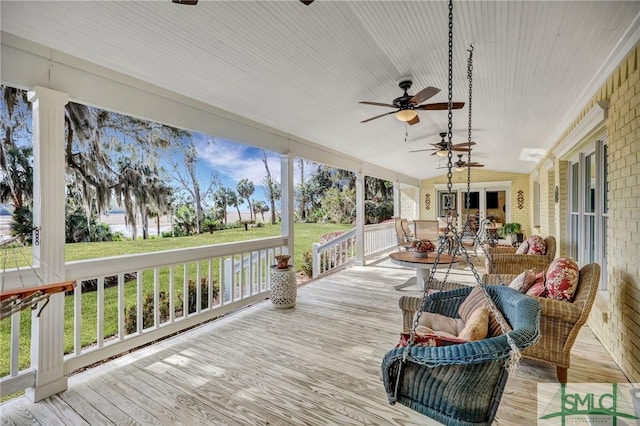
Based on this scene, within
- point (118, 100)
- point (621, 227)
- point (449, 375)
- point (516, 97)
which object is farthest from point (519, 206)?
point (118, 100)

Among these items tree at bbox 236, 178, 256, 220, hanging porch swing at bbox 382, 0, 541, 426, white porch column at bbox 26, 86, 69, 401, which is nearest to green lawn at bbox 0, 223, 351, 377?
tree at bbox 236, 178, 256, 220

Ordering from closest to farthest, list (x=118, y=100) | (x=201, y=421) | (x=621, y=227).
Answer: (x=201, y=421) < (x=621, y=227) < (x=118, y=100)

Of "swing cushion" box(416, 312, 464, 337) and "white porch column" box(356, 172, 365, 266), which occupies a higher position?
"white porch column" box(356, 172, 365, 266)

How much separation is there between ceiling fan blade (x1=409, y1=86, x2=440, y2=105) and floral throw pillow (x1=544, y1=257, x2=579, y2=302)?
184cm

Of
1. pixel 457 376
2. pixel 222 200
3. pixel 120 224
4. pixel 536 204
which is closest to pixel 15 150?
pixel 120 224

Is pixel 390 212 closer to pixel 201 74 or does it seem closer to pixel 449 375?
pixel 201 74

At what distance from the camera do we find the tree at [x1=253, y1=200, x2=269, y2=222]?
6637 mm

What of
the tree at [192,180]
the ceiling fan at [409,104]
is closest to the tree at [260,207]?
the tree at [192,180]

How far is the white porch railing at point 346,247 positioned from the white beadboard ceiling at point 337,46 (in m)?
3.01

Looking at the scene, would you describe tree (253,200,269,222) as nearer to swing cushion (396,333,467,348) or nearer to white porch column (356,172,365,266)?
white porch column (356,172,365,266)

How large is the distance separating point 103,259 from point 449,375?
108 inches

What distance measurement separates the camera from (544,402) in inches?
80.7

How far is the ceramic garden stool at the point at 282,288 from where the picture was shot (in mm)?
3910

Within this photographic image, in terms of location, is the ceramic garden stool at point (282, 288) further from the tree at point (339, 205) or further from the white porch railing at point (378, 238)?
the tree at point (339, 205)
